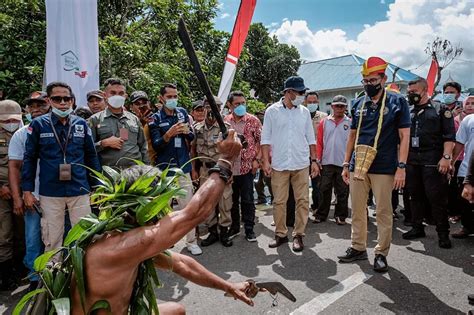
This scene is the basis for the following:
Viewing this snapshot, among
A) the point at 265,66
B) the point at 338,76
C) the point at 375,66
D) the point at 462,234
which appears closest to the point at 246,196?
the point at 375,66

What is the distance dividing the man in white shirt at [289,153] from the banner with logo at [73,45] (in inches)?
116

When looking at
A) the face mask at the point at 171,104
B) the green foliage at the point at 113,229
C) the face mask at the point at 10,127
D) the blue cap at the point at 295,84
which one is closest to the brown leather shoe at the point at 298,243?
the blue cap at the point at 295,84

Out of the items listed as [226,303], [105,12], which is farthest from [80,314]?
[105,12]

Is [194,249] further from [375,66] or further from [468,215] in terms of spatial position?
[468,215]

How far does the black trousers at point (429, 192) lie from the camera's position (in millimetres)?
4324

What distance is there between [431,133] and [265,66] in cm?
2030

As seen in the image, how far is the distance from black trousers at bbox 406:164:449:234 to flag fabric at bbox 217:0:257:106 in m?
3.80

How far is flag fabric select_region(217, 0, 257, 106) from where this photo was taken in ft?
23.4

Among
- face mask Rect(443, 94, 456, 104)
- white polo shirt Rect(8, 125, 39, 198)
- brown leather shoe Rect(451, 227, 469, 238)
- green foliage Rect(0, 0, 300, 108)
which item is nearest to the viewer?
white polo shirt Rect(8, 125, 39, 198)

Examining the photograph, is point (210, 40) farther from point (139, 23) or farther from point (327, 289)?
point (327, 289)

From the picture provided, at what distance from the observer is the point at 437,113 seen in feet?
14.6

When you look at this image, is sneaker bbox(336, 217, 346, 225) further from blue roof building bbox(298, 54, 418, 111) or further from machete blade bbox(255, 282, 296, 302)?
blue roof building bbox(298, 54, 418, 111)

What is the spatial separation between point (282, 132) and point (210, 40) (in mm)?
8470

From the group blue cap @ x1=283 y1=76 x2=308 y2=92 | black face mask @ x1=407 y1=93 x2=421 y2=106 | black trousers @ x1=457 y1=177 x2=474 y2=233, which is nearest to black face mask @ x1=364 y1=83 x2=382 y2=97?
blue cap @ x1=283 y1=76 x2=308 y2=92
